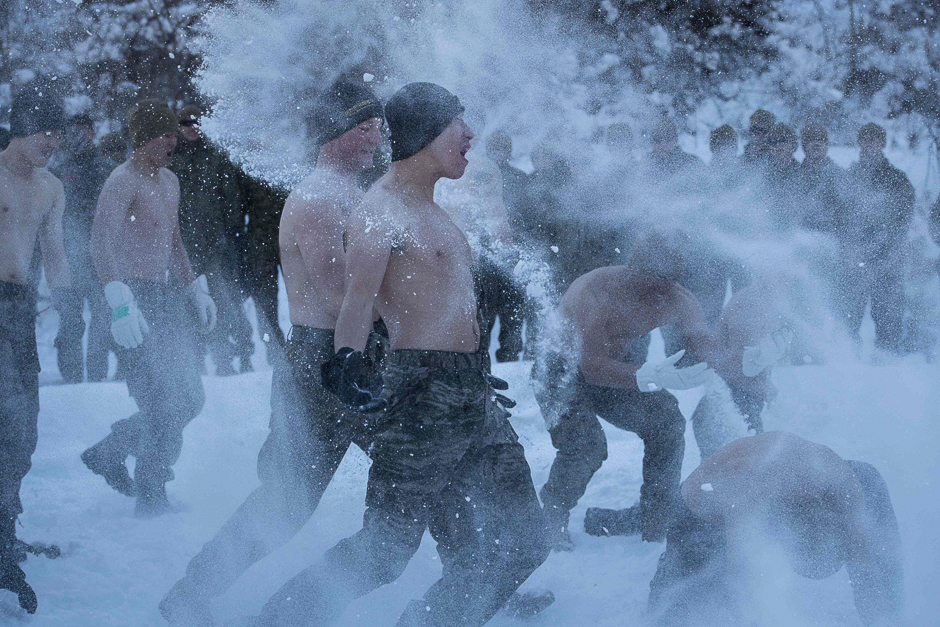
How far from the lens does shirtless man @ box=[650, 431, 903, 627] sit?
2.05 metres

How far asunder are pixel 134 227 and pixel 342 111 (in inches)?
45.3

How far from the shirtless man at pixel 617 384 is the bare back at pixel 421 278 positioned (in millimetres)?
847

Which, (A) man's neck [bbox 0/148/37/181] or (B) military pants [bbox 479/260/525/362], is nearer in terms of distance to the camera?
(A) man's neck [bbox 0/148/37/181]

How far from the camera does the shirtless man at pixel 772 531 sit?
2.05 m

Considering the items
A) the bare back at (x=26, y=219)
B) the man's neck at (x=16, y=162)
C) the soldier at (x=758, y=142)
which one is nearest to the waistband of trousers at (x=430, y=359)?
the bare back at (x=26, y=219)

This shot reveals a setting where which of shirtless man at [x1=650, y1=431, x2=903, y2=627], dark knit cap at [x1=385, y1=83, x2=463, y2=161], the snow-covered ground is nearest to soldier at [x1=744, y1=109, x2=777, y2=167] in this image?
the snow-covered ground

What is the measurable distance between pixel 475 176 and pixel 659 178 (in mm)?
1027

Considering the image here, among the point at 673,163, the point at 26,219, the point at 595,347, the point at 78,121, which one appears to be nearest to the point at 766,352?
the point at 595,347

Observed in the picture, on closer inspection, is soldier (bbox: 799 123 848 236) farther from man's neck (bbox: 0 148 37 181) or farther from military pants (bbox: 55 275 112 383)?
military pants (bbox: 55 275 112 383)

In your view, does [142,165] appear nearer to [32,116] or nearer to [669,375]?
[32,116]

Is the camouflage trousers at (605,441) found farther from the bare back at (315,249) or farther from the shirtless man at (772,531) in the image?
the bare back at (315,249)

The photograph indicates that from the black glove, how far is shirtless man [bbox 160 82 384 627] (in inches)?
13.1

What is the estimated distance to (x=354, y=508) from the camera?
130 inches

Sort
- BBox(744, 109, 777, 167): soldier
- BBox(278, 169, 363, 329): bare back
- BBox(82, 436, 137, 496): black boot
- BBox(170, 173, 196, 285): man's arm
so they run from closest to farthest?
BBox(278, 169, 363, 329): bare back → BBox(82, 436, 137, 496): black boot → BBox(170, 173, 196, 285): man's arm → BBox(744, 109, 777, 167): soldier
